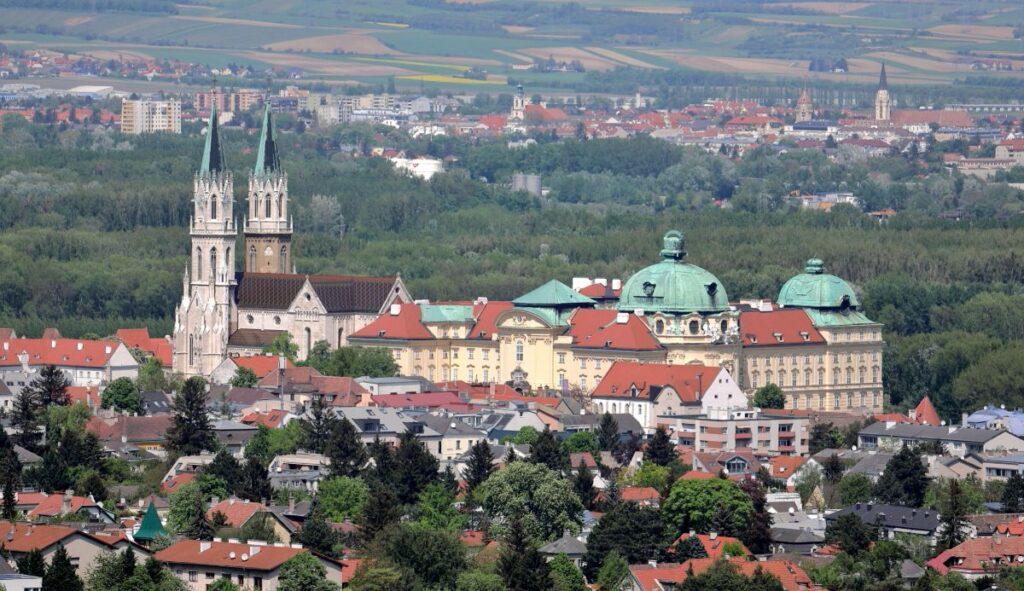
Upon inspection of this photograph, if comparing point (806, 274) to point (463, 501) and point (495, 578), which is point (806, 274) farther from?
point (495, 578)

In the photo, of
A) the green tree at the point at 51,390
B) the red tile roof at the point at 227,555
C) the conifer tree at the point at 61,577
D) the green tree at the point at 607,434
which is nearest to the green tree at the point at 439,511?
the red tile roof at the point at 227,555

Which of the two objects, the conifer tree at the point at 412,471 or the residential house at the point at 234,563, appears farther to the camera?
the conifer tree at the point at 412,471

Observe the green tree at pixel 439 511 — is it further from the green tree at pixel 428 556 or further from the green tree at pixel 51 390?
the green tree at pixel 51 390

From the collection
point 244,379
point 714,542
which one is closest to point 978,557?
point 714,542

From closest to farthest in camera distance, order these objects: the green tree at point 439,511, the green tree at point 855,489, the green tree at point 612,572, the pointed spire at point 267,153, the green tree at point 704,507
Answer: the green tree at point 612,572, the green tree at point 439,511, the green tree at point 704,507, the green tree at point 855,489, the pointed spire at point 267,153

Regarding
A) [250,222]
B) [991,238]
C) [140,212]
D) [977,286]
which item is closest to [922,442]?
[250,222]

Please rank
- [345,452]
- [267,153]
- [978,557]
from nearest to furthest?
[978,557] → [345,452] → [267,153]

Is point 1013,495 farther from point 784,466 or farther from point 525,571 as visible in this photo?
point 525,571
